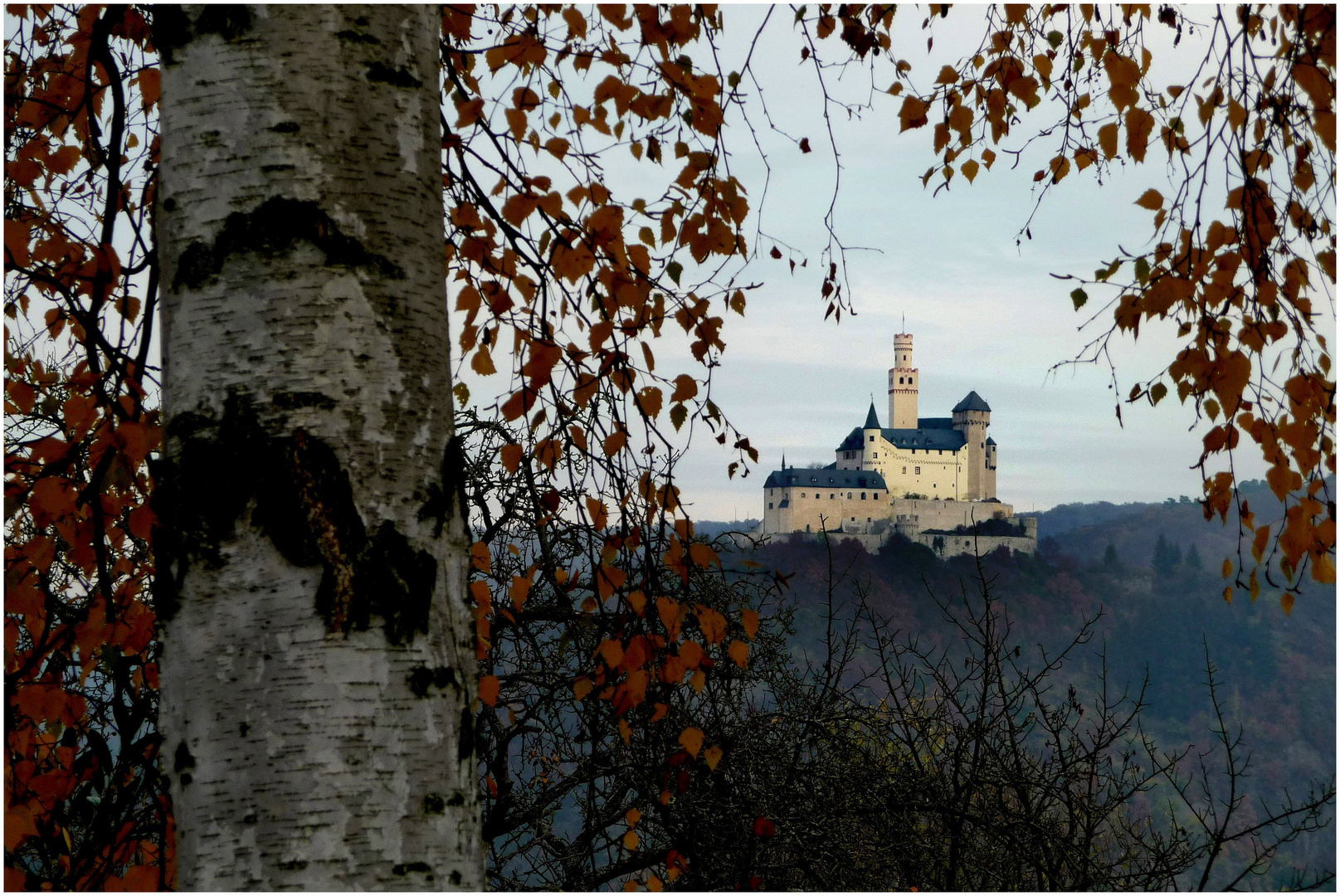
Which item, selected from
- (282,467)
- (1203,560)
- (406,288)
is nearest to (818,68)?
(406,288)

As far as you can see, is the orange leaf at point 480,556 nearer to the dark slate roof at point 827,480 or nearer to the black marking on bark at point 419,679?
the black marking on bark at point 419,679

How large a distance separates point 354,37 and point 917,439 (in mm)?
71326

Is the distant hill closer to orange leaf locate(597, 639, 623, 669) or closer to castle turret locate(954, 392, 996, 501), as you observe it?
castle turret locate(954, 392, 996, 501)

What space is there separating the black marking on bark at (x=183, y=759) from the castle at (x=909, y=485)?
62553 mm

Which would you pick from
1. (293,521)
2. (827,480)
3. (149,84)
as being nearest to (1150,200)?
(293,521)

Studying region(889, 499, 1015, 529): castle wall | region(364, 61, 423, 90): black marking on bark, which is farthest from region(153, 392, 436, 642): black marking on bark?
region(889, 499, 1015, 529): castle wall

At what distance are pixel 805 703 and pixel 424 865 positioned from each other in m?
4.48

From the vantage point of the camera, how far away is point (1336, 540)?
8.33 ft

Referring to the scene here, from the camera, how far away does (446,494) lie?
1.20 metres

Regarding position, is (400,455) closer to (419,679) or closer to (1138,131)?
(419,679)

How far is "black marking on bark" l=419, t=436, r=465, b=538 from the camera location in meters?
1.18

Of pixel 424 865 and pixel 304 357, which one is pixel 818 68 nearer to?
pixel 304 357

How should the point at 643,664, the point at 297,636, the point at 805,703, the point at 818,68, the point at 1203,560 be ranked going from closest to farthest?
1. the point at 297,636
2. the point at 643,664
3. the point at 818,68
4. the point at 805,703
5. the point at 1203,560

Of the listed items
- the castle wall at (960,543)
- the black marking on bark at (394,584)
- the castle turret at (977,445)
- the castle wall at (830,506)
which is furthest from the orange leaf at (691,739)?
the castle turret at (977,445)
